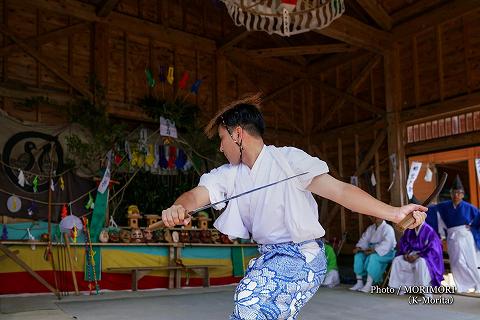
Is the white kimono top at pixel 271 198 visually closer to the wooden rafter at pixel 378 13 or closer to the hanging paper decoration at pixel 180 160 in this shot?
the hanging paper decoration at pixel 180 160

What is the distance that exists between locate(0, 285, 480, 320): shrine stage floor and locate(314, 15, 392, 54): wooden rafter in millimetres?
4493

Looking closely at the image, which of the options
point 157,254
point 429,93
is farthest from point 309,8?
point 157,254

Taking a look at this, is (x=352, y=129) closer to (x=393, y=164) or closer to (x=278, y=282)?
(x=393, y=164)

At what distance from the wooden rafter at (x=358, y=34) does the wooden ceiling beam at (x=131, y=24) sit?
8.49 feet

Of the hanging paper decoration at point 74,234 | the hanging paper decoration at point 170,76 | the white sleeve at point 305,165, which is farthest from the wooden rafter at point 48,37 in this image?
the white sleeve at point 305,165

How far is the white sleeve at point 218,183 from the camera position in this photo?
1.94 m

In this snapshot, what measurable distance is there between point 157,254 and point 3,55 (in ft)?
13.0

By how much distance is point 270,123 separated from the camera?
416 inches

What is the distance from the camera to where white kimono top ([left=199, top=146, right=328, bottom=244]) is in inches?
70.4

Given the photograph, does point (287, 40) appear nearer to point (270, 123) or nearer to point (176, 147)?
point (270, 123)

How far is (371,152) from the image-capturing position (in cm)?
941

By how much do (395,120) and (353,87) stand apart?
4.56 ft

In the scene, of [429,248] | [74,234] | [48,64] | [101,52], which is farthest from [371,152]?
[48,64]

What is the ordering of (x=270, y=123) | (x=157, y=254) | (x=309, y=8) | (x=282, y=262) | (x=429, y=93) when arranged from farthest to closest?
(x=270, y=123) → (x=429, y=93) → (x=157, y=254) → (x=309, y=8) → (x=282, y=262)
